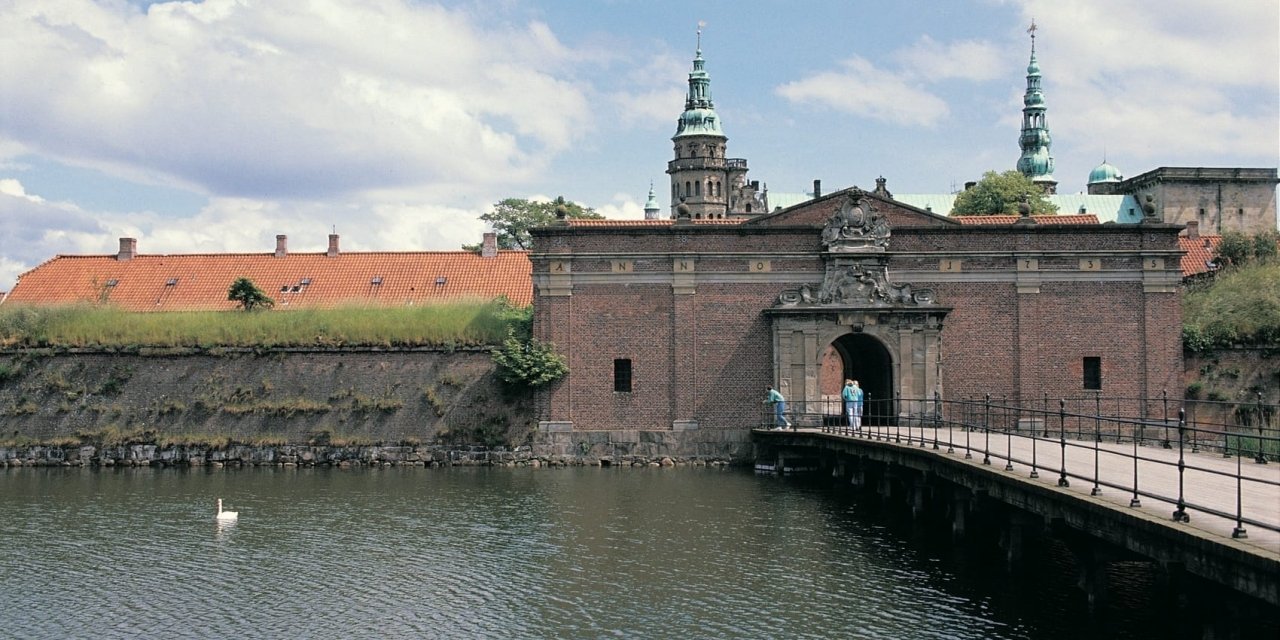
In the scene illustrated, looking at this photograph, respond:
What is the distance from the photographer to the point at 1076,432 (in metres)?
32.3

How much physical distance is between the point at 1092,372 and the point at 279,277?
31185 mm

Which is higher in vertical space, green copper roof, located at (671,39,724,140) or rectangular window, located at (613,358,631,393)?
green copper roof, located at (671,39,724,140)

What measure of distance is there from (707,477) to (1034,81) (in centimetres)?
8310

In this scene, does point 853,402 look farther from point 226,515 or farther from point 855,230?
point 226,515

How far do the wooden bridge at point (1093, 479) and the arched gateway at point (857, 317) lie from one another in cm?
68

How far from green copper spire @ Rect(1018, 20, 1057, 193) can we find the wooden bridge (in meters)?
73.2

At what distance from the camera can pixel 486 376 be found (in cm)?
3697

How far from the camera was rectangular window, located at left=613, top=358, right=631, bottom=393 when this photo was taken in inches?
1414

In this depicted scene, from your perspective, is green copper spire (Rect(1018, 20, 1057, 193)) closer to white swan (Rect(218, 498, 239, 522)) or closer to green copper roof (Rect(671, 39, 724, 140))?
green copper roof (Rect(671, 39, 724, 140))

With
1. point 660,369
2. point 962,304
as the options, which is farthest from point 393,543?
point 962,304

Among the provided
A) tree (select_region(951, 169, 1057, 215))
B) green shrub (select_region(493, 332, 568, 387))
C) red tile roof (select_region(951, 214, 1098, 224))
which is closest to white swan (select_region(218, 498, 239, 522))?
green shrub (select_region(493, 332, 568, 387))

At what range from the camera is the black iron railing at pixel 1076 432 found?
1975 centimetres

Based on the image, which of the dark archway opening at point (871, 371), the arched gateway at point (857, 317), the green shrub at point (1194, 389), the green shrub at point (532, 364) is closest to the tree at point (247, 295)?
the green shrub at point (532, 364)

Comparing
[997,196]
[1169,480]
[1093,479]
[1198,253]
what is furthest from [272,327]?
[997,196]
